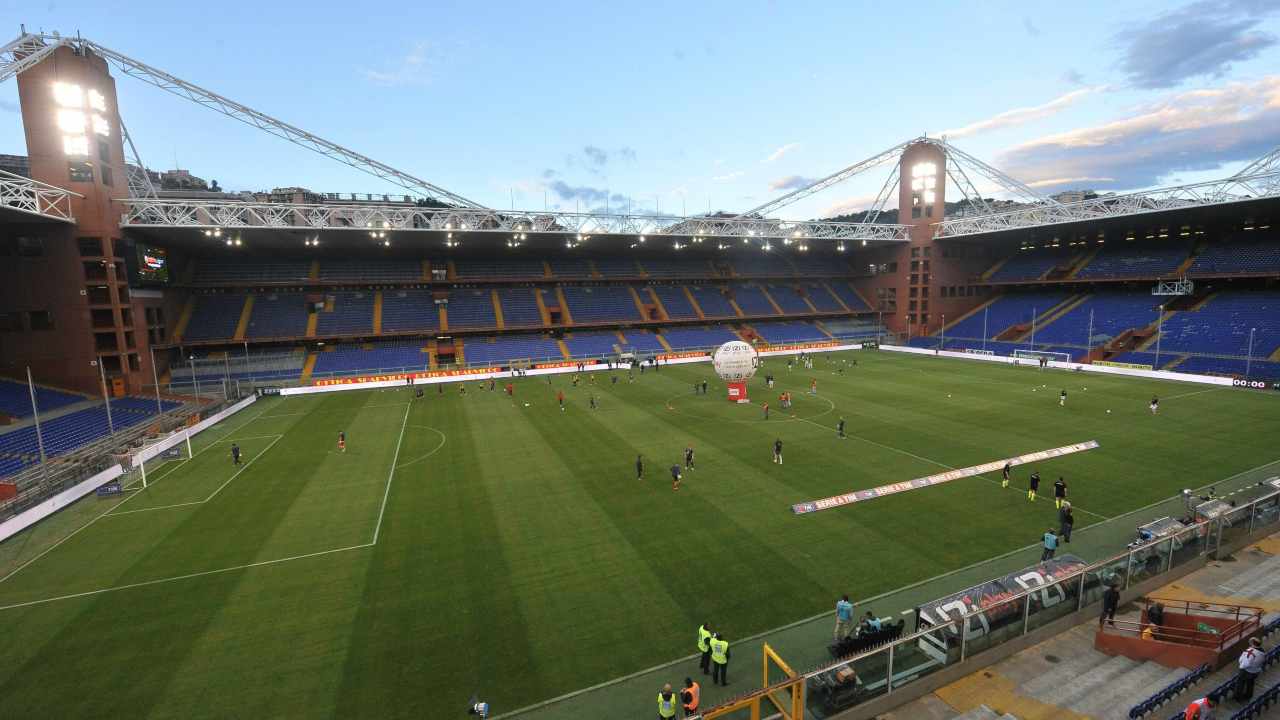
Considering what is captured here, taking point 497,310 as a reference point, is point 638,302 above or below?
above

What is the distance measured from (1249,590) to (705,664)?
13.0 meters

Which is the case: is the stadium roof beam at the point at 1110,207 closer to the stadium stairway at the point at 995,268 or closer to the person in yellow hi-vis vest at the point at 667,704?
the stadium stairway at the point at 995,268

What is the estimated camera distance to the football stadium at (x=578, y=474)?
432 inches

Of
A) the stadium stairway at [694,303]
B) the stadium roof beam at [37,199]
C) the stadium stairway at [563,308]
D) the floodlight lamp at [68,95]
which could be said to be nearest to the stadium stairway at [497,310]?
the stadium stairway at [563,308]

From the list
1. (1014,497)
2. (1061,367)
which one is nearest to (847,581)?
(1014,497)

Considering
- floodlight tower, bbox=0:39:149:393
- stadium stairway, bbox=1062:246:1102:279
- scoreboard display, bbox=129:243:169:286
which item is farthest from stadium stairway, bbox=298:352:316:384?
stadium stairway, bbox=1062:246:1102:279

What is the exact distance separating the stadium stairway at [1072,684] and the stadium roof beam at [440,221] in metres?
50.0

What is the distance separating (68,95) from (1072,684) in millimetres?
61187

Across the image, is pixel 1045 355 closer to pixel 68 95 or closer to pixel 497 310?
pixel 497 310

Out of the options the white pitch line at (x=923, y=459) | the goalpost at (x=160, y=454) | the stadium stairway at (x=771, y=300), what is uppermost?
the stadium stairway at (x=771, y=300)

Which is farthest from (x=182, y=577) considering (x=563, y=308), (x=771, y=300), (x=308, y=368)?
(x=771, y=300)

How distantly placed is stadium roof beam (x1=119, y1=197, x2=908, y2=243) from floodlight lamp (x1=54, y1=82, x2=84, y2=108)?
672 cm

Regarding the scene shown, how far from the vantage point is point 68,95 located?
38.1 metres

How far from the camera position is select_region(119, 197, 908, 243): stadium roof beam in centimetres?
4284
